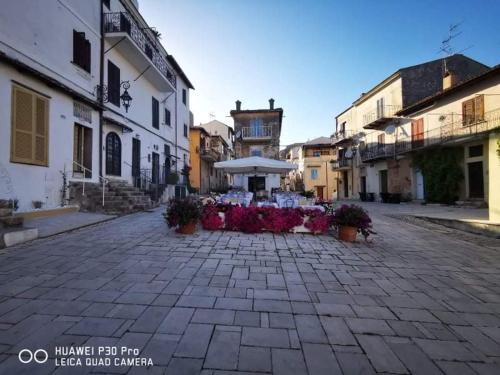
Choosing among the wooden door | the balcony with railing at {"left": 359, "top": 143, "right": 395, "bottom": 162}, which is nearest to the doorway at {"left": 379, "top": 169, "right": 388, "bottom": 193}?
the balcony with railing at {"left": 359, "top": 143, "right": 395, "bottom": 162}

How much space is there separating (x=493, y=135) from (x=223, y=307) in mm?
8364

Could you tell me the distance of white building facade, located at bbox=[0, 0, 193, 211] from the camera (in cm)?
646

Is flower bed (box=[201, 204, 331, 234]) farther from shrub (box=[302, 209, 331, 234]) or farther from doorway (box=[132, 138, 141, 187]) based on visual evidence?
doorway (box=[132, 138, 141, 187])

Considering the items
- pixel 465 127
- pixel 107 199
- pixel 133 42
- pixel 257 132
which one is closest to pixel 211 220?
pixel 107 199

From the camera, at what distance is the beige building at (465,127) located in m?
13.8

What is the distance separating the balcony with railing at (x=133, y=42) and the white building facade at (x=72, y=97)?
4cm

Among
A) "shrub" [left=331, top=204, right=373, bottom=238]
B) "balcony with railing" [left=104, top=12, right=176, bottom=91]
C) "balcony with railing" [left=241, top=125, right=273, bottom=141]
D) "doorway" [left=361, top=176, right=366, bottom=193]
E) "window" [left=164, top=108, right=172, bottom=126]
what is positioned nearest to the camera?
"shrub" [left=331, top=204, right=373, bottom=238]

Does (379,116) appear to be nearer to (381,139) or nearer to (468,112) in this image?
(381,139)

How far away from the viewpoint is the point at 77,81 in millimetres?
8898

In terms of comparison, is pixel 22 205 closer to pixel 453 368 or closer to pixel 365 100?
pixel 453 368

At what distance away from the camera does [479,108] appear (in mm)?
14273

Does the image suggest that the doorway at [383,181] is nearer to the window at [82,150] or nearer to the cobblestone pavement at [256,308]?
the cobblestone pavement at [256,308]

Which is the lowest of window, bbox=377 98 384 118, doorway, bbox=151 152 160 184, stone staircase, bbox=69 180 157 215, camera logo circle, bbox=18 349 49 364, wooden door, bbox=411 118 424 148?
camera logo circle, bbox=18 349 49 364

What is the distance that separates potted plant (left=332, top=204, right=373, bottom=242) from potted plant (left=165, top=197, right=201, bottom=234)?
123 inches
